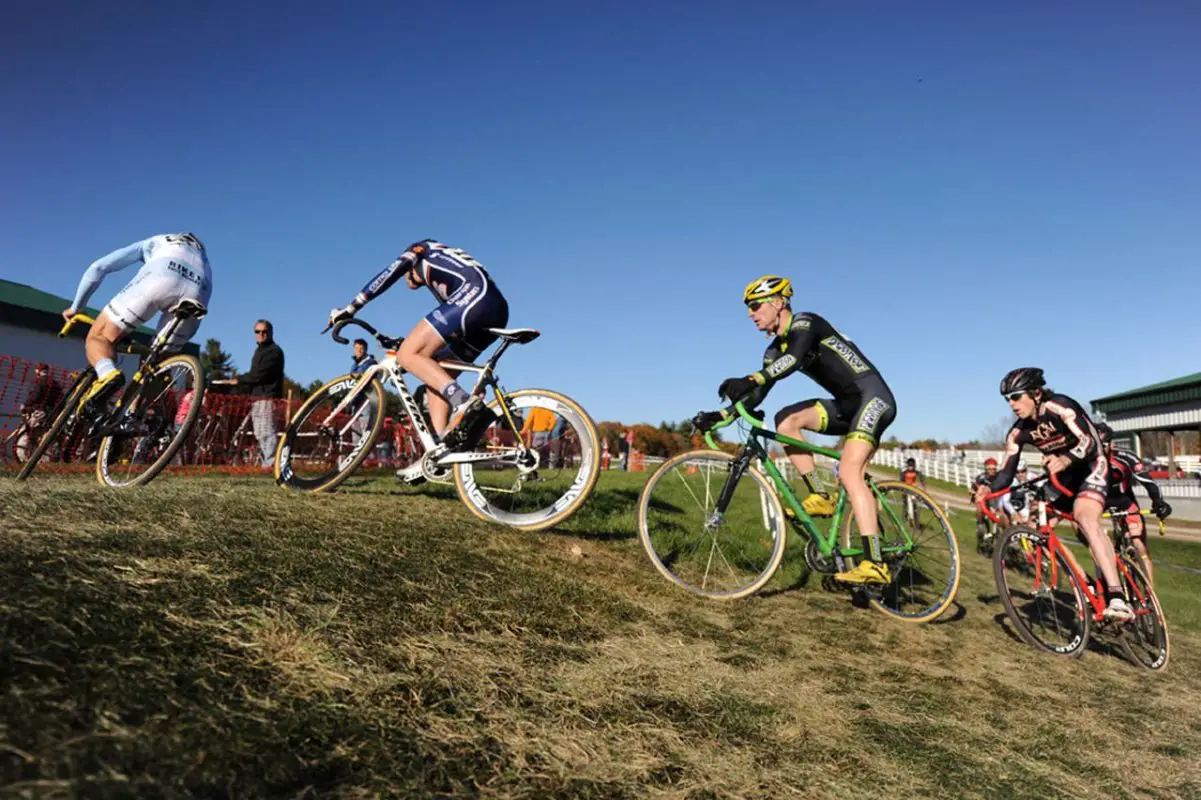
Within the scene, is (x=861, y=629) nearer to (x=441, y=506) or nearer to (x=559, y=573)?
(x=559, y=573)

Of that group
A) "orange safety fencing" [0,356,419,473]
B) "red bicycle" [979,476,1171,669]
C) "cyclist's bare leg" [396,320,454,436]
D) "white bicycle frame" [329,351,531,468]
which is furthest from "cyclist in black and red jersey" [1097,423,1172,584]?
"orange safety fencing" [0,356,419,473]

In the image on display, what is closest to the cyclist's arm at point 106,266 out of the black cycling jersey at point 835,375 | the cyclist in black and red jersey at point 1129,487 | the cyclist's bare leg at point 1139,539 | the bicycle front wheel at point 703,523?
the bicycle front wheel at point 703,523

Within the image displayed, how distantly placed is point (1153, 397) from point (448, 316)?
49914 millimetres

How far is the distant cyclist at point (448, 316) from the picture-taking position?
5.10 meters

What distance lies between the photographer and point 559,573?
409cm

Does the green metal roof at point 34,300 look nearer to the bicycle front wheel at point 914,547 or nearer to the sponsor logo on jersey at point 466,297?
the sponsor logo on jersey at point 466,297

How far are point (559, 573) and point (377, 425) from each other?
2.40 metres

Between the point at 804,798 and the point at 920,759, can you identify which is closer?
the point at 804,798

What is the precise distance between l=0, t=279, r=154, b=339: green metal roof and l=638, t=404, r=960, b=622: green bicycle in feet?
77.5

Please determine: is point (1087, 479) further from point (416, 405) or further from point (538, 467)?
point (416, 405)

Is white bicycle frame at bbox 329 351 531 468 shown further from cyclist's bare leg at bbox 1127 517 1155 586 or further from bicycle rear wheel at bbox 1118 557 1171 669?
cyclist's bare leg at bbox 1127 517 1155 586

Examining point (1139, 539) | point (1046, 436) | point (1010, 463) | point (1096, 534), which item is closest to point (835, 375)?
point (1010, 463)

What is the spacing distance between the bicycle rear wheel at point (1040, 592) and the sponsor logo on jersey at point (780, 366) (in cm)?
253

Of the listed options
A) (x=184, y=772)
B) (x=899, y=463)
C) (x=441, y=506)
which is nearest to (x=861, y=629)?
(x=441, y=506)
